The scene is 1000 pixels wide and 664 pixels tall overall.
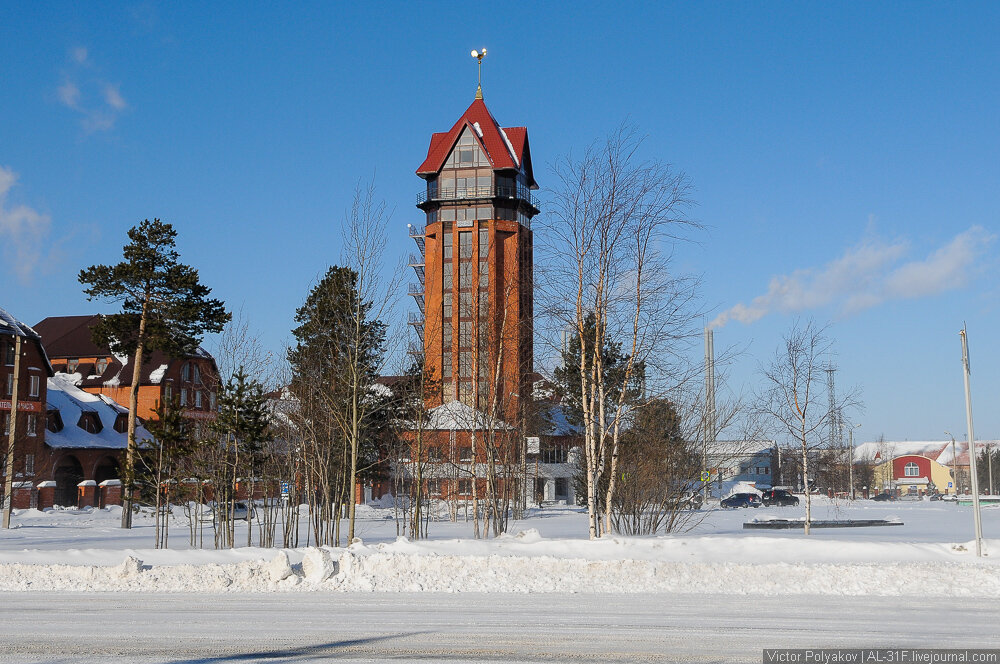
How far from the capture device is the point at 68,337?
81875mm

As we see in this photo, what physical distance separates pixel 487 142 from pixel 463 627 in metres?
66.9

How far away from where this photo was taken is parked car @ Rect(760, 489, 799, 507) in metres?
73.4

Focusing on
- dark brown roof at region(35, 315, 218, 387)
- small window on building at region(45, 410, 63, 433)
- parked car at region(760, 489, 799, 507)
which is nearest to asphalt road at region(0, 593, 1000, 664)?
small window on building at region(45, 410, 63, 433)

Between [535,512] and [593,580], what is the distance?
41.4 m

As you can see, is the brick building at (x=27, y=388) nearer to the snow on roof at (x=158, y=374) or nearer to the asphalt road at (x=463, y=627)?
the snow on roof at (x=158, y=374)

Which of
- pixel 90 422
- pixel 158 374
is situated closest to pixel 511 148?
pixel 158 374

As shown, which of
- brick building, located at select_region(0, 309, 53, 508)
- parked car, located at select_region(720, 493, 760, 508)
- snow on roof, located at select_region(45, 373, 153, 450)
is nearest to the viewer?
brick building, located at select_region(0, 309, 53, 508)

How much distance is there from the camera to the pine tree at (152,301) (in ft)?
128

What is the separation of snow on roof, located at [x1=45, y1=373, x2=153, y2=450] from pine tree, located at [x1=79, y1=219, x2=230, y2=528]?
2758 centimetres

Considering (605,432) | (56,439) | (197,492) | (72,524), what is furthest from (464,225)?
(605,432)

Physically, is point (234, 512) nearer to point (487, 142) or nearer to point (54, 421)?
point (54, 421)

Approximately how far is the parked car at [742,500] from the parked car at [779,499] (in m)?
0.95

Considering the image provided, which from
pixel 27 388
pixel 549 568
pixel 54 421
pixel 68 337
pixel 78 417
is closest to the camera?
pixel 549 568

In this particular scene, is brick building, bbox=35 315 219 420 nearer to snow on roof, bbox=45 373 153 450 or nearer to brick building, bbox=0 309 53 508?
snow on roof, bbox=45 373 153 450
